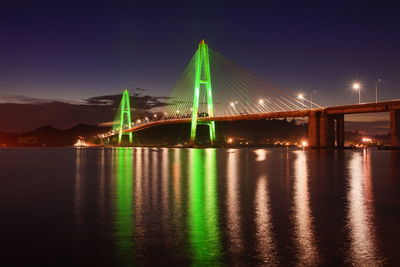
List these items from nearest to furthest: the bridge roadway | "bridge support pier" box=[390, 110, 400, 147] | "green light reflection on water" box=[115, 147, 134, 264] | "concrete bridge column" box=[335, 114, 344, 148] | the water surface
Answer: the water surface, "green light reflection on water" box=[115, 147, 134, 264], "bridge support pier" box=[390, 110, 400, 147], the bridge roadway, "concrete bridge column" box=[335, 114, 344, 148]

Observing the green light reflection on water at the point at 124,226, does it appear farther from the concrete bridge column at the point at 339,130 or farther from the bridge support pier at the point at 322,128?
the concrete bridge column at the point at 339,130

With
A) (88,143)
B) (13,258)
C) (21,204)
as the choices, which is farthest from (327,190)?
(88,143)

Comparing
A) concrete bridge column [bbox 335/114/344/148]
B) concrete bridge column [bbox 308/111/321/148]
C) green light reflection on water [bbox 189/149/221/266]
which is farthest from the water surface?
concrete bridge column [bbox 335/114/344/148]

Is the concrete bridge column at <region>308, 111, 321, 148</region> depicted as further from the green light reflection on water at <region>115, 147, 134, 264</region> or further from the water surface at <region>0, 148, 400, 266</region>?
the green light reflection on water at <region>115, 147, 134, 264</region>

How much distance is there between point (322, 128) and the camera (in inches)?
2482

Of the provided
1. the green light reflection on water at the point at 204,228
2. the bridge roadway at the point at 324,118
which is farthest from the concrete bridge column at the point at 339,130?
the green light reflection on water at the point at 204,228

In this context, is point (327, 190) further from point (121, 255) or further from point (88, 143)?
point (88, 143)

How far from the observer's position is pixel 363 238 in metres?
6.45

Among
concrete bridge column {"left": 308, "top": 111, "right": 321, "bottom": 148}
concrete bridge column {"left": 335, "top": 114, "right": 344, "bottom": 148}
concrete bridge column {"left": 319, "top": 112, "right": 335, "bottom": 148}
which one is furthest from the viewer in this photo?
concrete bridge column {"left": 335, "top": 114, "right": 344, "bottom": 148}

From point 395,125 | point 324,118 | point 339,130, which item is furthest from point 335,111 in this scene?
point 395,125

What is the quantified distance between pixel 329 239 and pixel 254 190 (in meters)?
7.07

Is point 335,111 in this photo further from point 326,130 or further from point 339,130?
point 339,130

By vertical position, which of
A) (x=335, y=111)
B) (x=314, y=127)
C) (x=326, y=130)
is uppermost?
(x=335, y=111)

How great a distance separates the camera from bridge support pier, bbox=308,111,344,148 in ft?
207
